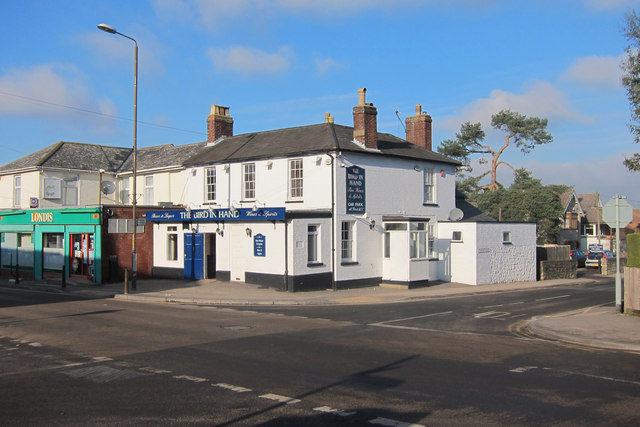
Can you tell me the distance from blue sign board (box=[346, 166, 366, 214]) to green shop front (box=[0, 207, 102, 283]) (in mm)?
12418

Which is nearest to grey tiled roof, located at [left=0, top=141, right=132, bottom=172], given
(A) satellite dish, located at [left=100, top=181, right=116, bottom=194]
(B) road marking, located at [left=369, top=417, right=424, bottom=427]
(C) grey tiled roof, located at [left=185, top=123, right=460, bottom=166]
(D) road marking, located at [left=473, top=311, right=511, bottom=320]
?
(A) satellite dish, located at [left=100, top=181, right=116, bottom=194]

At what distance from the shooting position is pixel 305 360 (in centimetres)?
1061

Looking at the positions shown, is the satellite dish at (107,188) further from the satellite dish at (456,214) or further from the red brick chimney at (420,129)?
the satellite dish at (456,214)

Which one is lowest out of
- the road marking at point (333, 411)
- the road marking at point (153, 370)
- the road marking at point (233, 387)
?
the road marking at point (153, 370)

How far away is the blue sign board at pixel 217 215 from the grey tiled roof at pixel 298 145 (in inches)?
126

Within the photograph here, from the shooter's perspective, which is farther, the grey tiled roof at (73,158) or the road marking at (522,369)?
the grey tiled roof at (73,158)

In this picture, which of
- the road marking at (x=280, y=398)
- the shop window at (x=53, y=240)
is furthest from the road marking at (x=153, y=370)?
the shop window at (x=53, y=240)

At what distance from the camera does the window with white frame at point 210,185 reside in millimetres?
30681

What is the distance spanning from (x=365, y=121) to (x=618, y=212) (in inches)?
519

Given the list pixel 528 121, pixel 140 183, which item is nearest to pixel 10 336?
pixel 140 183

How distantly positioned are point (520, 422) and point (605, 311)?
1293 centimetres

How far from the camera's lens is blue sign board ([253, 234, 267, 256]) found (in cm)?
2605

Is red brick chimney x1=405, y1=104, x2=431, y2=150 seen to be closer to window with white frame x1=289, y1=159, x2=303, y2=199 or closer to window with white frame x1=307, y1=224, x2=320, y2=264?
window with white frame x1=289, y1=159, x2=303, y2=199

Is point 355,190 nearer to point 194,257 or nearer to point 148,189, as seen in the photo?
point 194,257
